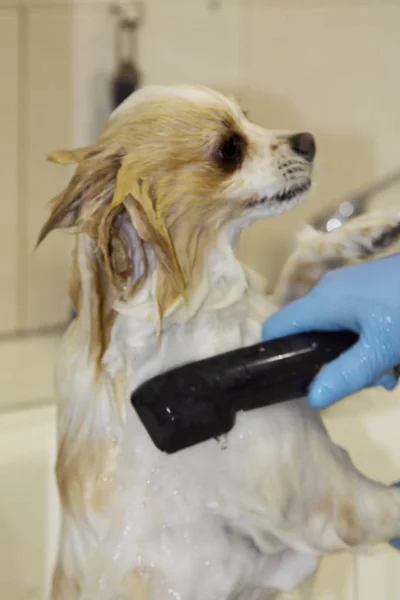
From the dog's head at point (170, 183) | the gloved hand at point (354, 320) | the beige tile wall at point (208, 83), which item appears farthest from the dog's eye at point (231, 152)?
the beige tile wall at point (208, 83)

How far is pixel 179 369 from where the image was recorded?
502 millimetres

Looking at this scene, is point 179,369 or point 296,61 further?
point 296,61

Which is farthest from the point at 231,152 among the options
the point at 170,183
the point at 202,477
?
the point at 202,477

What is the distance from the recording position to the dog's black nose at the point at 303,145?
0.54 meters

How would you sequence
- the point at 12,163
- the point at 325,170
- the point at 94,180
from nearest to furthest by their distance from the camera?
the point at 94,180
the point at 12,163
the point at 325,170

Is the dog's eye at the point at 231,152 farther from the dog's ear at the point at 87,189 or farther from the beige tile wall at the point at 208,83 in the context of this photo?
the beige tile wall at the point at 208,83

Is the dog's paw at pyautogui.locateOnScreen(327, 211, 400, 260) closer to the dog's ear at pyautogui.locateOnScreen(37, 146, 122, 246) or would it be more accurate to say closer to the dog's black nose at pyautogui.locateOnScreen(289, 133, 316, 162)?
the dog's black nose at pyautogui.locateOnScreen(289, 133, 316, 162)

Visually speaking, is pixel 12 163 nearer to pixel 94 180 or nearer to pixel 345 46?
pixel 94 180

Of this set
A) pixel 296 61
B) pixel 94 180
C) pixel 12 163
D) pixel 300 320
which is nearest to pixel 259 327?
pixel 300 320

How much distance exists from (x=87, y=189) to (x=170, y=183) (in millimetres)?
62

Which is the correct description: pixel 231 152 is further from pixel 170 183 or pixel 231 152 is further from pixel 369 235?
pixel 369 235

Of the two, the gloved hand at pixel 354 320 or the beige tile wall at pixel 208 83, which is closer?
the gloved hand at pixel 354 320

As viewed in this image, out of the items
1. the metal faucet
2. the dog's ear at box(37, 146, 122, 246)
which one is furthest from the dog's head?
the metal faucet

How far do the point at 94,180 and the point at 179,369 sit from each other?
0.51ft
